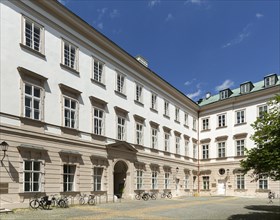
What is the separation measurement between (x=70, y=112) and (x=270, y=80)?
28472 millimetres

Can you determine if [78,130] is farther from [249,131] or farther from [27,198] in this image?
[249,131]

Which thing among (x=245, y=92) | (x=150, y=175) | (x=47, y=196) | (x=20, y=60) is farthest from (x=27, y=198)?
(x=245, y=92)

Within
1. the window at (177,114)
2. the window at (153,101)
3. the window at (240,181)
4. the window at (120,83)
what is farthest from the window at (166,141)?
the window at (240,181)

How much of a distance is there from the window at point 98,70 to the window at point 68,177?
24.4 feet

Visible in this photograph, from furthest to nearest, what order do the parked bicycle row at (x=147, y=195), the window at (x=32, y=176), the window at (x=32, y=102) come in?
the parked bicycle row at (x=147, y=195), the window at (x=32, y=102), the window at (x=32, y=176)

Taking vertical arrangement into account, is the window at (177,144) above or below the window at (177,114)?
below

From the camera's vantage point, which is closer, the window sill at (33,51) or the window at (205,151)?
the window sill at (33,51)

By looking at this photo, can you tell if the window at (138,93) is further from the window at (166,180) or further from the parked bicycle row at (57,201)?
the parked bicycle row at (57,201)

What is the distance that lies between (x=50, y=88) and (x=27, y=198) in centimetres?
696

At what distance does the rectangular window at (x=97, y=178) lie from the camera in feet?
74.1

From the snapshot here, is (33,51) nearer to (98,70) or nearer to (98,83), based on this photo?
(98,83)

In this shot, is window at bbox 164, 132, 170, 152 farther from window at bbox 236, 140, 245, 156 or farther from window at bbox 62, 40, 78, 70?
window at bbox 62, 40, 78, 70

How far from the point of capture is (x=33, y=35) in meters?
18.8

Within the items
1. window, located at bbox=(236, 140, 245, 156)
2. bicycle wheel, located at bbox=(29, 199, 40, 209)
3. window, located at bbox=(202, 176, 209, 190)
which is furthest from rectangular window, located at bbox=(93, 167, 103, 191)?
window, located at bbox=(202, 176, 209, 190)
